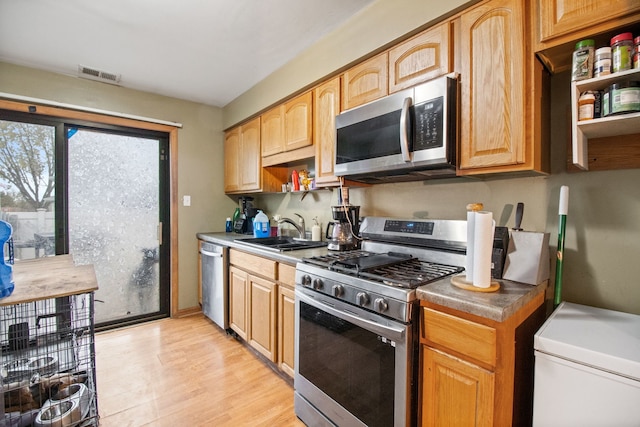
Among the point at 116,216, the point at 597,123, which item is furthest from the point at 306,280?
the point at 116,216

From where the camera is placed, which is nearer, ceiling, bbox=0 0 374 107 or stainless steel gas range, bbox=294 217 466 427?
stainless steel gas range, bbox=294 217 466 427

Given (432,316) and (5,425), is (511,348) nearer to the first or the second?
(432,316)

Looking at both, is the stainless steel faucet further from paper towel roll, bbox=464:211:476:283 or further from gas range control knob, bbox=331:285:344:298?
paper towel roll, bbox=464:211:476:283

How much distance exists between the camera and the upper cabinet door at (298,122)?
2.22 meters

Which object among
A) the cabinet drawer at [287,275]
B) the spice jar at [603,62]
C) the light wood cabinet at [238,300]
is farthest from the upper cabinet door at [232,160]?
the spice jar at [603,62]

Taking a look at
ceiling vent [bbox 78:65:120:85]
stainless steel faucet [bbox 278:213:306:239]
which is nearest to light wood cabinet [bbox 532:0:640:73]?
stainless steel faucet [bbox 278:213:306:239]

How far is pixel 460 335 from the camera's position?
1020mm

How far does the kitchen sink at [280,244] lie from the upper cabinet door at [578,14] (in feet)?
5.75

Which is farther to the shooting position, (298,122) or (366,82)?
(298,122)

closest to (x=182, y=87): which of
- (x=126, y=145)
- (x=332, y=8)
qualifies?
(x=126, y=145)

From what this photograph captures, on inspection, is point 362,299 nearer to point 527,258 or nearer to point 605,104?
point 527,258

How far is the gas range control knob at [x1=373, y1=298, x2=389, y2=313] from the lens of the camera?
117cm

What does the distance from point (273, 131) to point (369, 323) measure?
1972 mm

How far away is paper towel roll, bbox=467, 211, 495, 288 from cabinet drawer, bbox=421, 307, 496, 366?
18 centimetres
